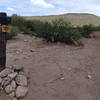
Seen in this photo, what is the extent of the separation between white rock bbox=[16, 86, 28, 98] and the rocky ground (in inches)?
3.8

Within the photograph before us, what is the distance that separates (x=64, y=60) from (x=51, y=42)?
3.58 meters

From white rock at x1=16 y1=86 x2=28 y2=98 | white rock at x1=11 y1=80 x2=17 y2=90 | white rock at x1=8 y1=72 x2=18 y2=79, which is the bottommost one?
white rock at x1=16 y1=86 x2=28 y2=98

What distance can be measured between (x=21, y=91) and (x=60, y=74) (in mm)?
1337

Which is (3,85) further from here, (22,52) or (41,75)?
(22,52)

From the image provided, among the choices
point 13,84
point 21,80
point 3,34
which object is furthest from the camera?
point 3,34

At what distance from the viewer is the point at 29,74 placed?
5.83m

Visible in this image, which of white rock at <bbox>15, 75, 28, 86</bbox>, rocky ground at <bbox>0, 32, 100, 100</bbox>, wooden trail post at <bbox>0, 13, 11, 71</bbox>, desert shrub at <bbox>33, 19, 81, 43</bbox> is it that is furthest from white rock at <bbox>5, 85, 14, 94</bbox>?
desert shrub at <bbox>33, 19, 81, 43</bbox>

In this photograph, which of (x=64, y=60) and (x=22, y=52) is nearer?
(x=64, y=60)

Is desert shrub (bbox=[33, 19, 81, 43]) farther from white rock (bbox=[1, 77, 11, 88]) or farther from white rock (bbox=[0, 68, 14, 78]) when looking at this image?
white rock (bbox=[1, 77, 11, 88])

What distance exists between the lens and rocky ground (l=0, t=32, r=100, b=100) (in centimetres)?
501

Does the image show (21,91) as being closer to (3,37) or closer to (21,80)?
(21,80)

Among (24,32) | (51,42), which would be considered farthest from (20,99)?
(24,32)

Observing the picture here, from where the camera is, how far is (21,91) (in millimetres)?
5027

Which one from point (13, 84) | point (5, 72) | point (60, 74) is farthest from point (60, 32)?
point (13, 84)
